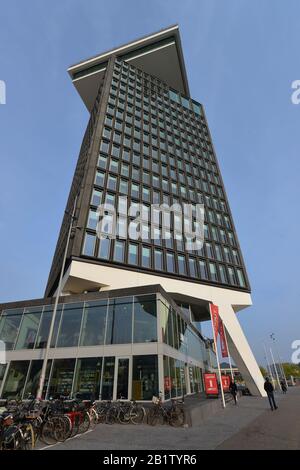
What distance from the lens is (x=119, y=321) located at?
19281 millimetres

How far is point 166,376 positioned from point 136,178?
2511cm

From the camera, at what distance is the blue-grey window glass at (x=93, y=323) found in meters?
18.9

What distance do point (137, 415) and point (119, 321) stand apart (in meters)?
6.82

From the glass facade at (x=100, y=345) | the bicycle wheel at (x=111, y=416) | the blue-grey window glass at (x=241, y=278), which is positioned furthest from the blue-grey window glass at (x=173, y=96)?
the bicycle wheel at (x=111, y=416)

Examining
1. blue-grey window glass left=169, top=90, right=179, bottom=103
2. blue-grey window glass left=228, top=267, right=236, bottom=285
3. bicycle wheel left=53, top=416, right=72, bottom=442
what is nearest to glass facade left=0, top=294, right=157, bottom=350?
bicycle wheel left=53, top=416, right=72, bottom=442

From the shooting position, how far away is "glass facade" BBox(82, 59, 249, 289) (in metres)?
30.9

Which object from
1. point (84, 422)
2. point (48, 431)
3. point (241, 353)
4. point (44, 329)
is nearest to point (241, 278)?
point (241, 353)

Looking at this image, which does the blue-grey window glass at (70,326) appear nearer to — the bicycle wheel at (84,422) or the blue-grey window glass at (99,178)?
the bicycle wheel at (84,422)

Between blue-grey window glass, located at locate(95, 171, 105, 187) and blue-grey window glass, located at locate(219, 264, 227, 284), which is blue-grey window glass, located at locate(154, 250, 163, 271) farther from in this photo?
blue-grey window glass, located at locate(95, 171, 105, 187)

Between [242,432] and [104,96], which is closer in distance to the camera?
[242,432]

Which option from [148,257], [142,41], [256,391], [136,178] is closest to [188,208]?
[136,178]

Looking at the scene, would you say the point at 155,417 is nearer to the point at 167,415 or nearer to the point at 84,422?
the point at 167,415
